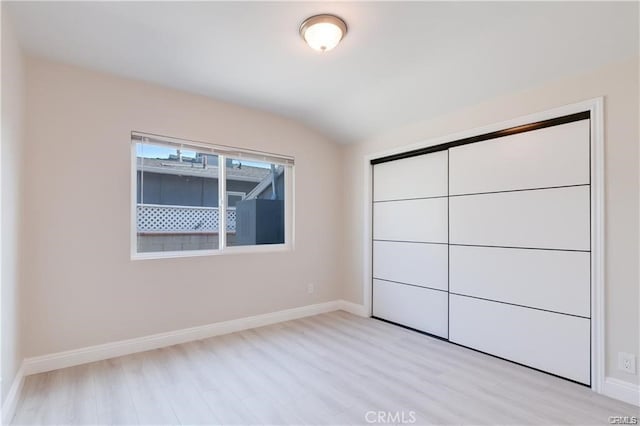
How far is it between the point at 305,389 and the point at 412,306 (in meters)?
1.81

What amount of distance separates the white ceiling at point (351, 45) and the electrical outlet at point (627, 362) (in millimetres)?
2063

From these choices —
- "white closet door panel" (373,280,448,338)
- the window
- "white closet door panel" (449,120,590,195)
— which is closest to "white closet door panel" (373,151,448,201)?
"white closet door panel" (449,120,590,195)

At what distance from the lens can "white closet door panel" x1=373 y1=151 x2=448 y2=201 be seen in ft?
11.5

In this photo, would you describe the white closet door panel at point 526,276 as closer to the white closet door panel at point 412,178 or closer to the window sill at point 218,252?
the white closet door panel at point 412,178

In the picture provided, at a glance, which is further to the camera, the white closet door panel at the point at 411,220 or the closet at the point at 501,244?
the white closet door panel at the point at 411,220

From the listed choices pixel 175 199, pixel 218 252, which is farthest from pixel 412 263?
pixel 175 199

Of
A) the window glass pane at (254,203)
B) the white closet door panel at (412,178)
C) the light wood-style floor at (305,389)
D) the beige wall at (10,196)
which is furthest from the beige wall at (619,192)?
the beige wall at (10,196)

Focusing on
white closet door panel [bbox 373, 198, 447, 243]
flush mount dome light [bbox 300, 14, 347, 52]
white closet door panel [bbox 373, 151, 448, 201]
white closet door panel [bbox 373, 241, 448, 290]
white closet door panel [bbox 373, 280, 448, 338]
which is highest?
flush mount dome light [bbox 300, 14, 347, 52]

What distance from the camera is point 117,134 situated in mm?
2990

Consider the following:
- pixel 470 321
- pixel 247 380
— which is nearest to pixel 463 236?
pixel 470 321

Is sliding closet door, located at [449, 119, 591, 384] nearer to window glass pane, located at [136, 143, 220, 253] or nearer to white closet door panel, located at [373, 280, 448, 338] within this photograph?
white closet door panel, located at [373, 280, 448, 338]

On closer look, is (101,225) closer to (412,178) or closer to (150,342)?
(150,342)

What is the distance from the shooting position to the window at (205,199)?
322 cm

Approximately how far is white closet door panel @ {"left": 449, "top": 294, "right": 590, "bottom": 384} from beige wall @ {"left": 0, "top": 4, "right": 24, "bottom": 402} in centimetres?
356
